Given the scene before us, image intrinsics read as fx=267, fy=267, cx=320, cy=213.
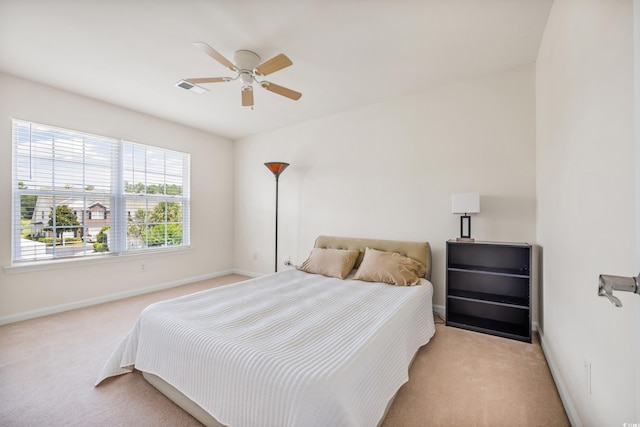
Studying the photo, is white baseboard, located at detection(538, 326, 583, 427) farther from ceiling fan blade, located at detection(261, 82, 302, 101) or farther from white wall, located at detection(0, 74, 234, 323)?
white wall, located at detection(0, 74, 234, 323)

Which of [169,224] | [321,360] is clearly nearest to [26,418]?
[321,360]

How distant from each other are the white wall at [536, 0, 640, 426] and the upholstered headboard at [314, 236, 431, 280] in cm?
112

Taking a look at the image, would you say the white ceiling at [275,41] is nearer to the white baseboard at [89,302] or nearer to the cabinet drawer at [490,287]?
the cabinet drawer at [490,287]

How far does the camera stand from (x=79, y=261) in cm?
338

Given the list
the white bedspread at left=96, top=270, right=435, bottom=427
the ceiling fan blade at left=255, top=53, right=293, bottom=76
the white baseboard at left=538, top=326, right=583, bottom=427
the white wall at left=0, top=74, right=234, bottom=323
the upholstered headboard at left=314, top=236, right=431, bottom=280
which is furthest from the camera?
the upholstered headboard at left=314, top=236, right=431, bottom=280

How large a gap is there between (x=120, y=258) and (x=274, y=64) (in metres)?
3.43

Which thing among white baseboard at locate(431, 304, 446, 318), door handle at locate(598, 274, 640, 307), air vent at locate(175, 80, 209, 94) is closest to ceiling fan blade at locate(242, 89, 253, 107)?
air vent at locate(175, 80, 209, 94)

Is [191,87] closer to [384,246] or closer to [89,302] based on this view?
[384,246]

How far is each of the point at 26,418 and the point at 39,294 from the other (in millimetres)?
2199

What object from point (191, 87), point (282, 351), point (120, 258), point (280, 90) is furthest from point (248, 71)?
point (120, 258)

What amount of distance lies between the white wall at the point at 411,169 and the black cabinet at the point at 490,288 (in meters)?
0.18

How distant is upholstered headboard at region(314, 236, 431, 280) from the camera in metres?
3.05

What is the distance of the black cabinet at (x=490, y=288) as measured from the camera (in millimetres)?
2585

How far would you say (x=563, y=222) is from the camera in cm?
175
